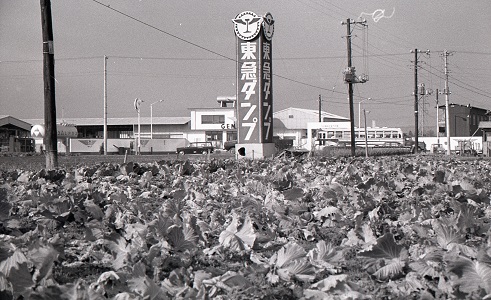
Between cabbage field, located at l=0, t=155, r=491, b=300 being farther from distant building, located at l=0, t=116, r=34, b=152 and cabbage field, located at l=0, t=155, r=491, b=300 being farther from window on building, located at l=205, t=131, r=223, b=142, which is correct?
window on building, located at l=205, t=131, r=223, b=142

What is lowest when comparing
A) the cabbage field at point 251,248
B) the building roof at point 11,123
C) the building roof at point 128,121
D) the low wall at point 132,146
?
the cabbage field at point 251,248

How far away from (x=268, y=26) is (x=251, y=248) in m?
27.4

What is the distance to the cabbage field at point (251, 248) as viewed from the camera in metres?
2.77

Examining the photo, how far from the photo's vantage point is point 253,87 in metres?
29.9

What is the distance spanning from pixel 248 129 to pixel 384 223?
979 inches

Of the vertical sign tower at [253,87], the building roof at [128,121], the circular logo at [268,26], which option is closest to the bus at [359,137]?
the building roof at [128,121]

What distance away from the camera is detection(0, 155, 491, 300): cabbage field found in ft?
9.09

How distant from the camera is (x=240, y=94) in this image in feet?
98.6

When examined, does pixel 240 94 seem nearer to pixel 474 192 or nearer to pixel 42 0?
pixel 42 0

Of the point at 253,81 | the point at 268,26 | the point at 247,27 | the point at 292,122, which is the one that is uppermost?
the point at 268,26

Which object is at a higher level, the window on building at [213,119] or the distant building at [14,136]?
the window on building at [213,119]

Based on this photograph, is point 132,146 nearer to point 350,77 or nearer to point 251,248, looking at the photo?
point 350,77

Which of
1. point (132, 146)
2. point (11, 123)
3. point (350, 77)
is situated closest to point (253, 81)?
point (350, 77)

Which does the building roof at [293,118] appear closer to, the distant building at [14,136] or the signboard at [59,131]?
the distant building at [14,136]
